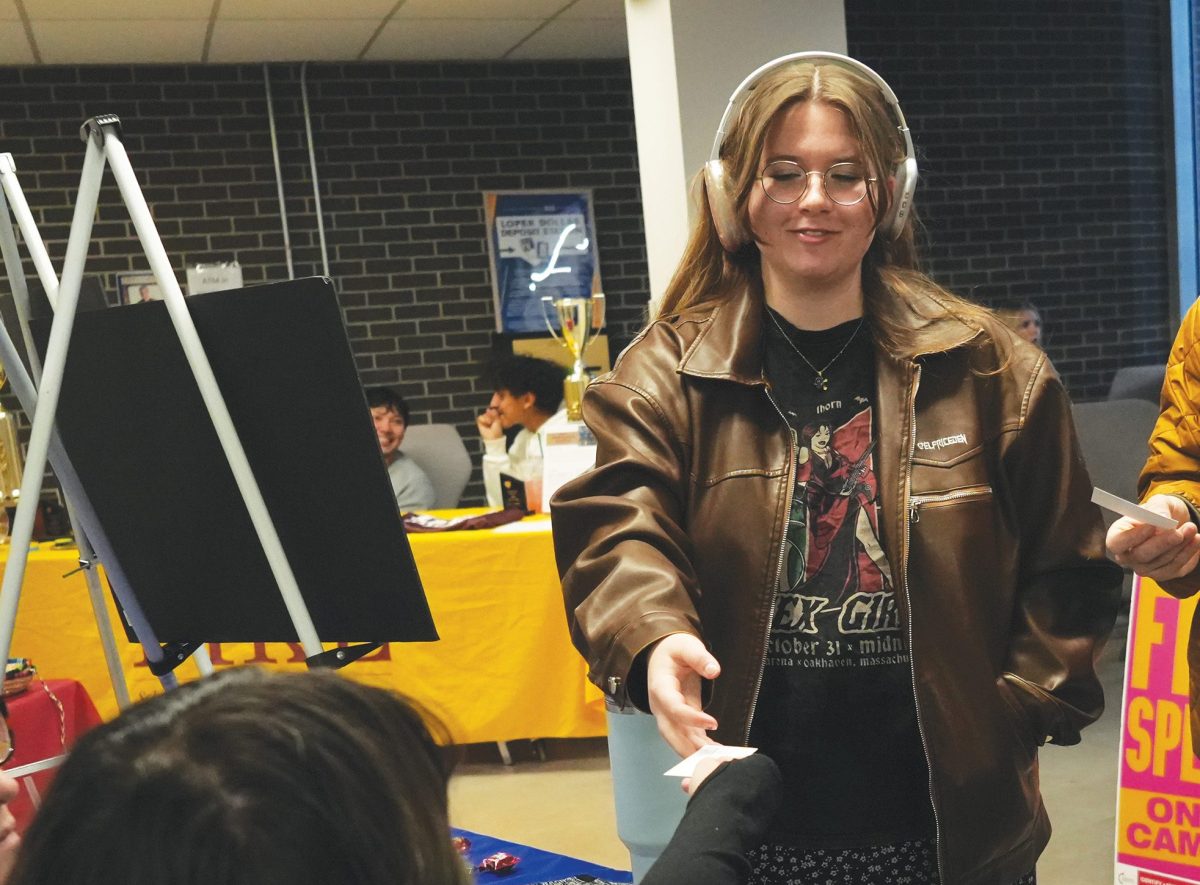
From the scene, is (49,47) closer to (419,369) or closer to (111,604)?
(419,369)

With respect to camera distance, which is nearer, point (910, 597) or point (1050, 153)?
point (910, 597)

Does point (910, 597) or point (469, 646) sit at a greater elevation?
point (910, 597)

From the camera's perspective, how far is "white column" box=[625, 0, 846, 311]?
3197mm

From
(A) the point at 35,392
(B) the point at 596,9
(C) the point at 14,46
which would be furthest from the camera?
(B) the point at 596,9

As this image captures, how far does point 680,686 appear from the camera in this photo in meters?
1.07

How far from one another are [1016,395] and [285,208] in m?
5.77

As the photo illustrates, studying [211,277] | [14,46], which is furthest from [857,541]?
[14,46]

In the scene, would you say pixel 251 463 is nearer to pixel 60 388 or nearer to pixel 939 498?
pixel 60 388

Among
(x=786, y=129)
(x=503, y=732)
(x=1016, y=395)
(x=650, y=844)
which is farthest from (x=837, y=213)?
(x=503, y=732)

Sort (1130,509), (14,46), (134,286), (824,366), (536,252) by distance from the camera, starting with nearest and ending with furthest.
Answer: (1130,509), (824,366), (14,46), (134,286), (536,252)

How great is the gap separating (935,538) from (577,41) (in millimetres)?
5659

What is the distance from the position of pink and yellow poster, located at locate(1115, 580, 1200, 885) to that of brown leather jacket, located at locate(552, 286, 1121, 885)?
1.47m

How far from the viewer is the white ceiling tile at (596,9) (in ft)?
18.2

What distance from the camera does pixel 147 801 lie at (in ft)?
1.98
